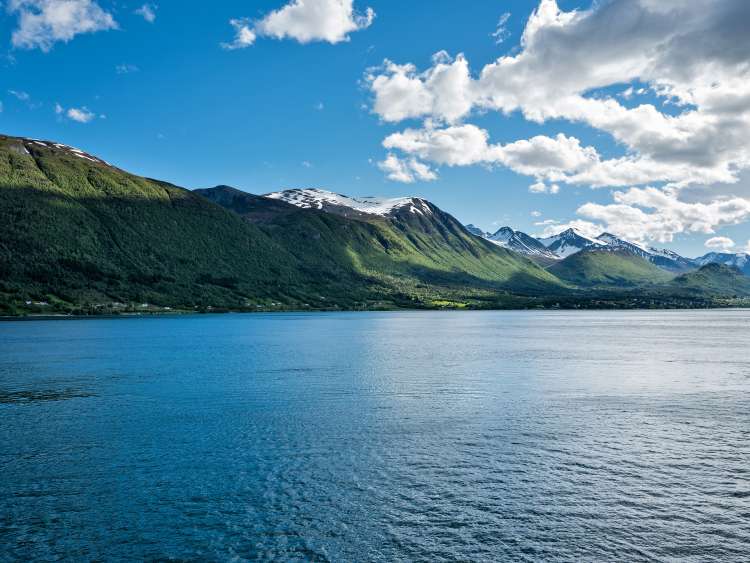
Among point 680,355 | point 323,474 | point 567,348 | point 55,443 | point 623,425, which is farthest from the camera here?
point 567,348

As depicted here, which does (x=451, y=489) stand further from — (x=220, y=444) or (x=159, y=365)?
(x=159, y=365)

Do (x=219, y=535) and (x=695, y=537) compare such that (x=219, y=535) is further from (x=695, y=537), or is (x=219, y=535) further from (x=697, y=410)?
(x=697, y=410)

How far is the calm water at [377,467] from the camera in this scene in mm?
25609

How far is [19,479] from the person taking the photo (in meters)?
33.7

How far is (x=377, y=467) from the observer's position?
3634cm

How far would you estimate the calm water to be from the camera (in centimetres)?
2561

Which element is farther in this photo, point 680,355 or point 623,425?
point 680,355

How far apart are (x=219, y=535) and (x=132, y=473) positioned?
12.2 m

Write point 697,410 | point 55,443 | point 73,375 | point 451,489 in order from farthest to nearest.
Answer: point 73,375
point 697,410
point 55,443
point 451,489

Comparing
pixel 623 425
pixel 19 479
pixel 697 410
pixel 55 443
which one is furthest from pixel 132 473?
pixel 697 410

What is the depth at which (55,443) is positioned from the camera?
42000mm

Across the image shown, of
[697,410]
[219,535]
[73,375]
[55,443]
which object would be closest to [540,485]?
[219,535]

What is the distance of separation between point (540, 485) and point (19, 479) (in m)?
32.3

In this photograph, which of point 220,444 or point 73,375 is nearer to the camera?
point 220,444
